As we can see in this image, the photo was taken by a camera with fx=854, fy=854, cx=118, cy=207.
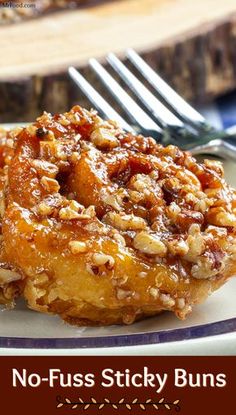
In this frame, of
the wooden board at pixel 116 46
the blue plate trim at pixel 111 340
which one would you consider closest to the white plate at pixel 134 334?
the blue plate trim at pixel 111 340

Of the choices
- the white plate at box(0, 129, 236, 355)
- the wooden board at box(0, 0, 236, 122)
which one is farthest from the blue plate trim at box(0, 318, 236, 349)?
the wooden board at box(0, 0, 236, 122)

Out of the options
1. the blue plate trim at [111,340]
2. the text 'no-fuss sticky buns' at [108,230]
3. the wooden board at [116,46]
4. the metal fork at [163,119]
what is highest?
the wooden board at [116,46]

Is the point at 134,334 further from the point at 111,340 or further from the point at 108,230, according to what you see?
the point at 108,230

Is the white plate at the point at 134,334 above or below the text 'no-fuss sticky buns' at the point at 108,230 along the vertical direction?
below

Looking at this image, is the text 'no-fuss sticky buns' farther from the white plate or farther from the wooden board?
the wooden board

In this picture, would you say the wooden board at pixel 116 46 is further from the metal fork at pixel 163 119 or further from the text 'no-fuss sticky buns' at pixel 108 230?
the text 'no-fuss sticky buns' at pixel 108 230

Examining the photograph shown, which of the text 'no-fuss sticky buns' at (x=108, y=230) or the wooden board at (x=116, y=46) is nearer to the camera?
the text 'no-fuss sticky buns' at (x=108, y=230)

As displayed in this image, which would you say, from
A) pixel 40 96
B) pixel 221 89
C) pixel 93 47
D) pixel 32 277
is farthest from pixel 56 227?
pixel 221 89
